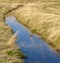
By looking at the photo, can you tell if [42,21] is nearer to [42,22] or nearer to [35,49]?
[42,22]

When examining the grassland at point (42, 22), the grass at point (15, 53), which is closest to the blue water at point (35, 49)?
the grass at point (15, 53)

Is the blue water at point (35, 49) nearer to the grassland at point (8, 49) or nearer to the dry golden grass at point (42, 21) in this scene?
the grassland at point (8, 49)

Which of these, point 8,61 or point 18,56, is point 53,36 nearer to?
point 18,56

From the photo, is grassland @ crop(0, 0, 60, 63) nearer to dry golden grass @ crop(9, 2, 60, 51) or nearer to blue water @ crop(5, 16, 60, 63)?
dry golden grass @ crop(9, 2, 60, 51)

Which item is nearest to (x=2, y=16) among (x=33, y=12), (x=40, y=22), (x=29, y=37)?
(x=33, y=12)

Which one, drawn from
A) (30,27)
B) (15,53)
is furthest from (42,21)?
(15,53)

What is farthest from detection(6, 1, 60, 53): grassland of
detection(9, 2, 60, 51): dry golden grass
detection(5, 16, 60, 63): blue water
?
detection(5, 16, 60, 63): blue water
